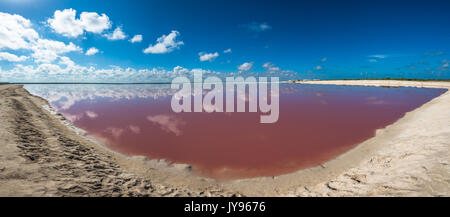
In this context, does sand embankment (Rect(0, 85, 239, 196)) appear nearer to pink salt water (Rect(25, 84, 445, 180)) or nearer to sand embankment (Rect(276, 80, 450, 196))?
pink salt water (Rect(25, 84, 445, 180))

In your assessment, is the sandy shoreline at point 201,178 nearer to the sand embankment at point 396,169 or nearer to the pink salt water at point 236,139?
the sand embankment at point 396,169

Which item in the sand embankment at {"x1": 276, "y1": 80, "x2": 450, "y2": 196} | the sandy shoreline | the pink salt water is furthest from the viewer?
the pink salt water

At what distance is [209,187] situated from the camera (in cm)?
445

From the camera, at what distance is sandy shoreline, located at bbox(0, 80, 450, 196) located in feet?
11.9

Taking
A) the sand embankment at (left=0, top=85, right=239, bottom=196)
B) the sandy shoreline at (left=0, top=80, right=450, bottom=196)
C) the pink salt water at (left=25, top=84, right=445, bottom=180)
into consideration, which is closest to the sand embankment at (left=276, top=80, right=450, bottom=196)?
the sandy shoreline at (left=0, top=80, right=450, bottom=196)

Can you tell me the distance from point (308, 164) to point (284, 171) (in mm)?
983

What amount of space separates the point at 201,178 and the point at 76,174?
3.15 meters

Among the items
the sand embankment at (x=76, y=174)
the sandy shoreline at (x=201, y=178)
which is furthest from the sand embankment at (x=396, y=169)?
the sand embankment at (x=76, y=174)

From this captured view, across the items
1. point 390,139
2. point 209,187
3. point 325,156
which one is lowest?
point 209,187

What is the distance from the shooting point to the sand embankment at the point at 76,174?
3.65 m

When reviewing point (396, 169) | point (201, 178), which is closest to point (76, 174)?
point (201, 178)

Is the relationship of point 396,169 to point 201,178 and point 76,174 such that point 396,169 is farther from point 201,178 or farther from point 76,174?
point 76,174
